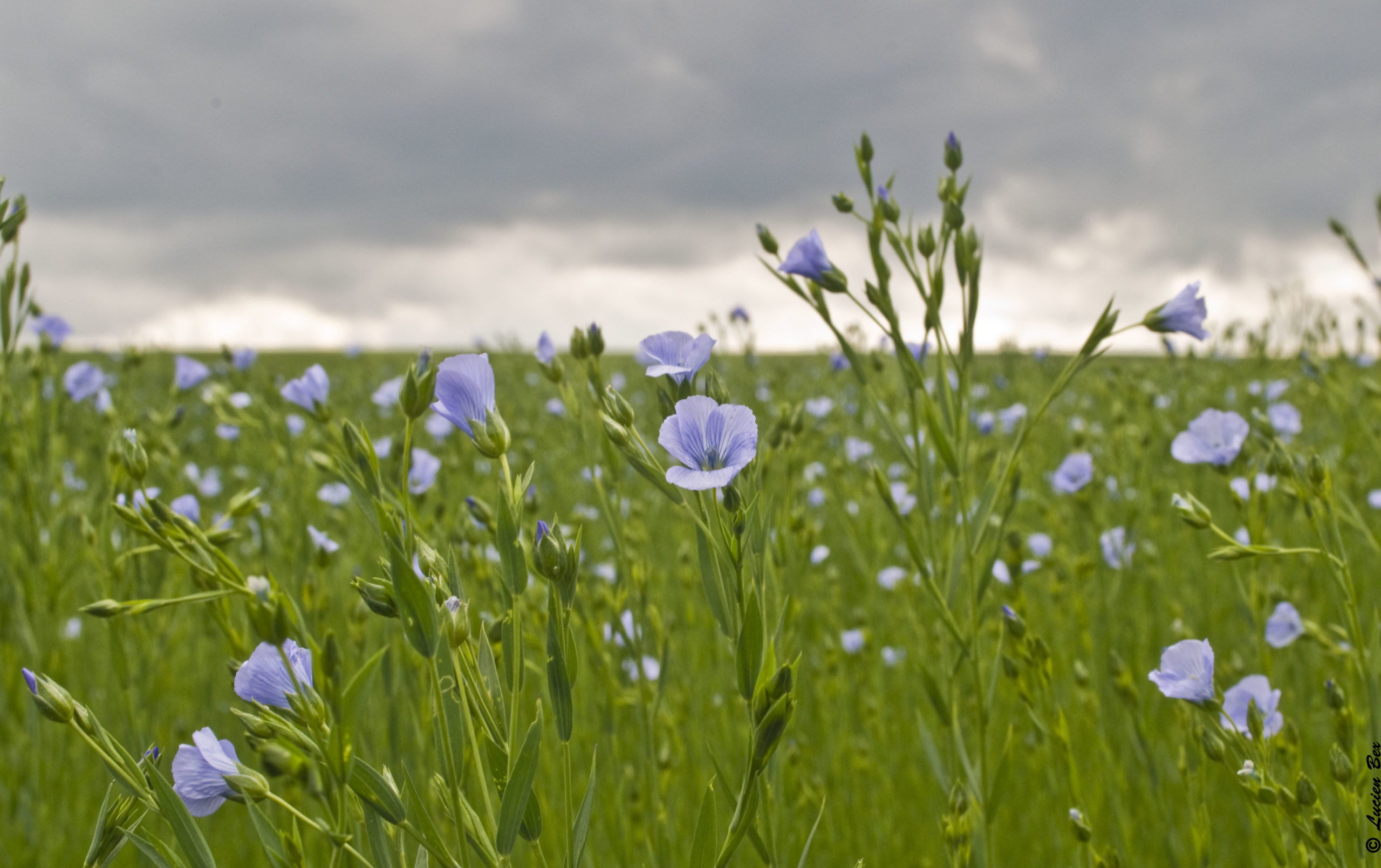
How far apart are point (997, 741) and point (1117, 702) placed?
0.42 metres

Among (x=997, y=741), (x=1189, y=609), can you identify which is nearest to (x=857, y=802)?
(x=997, y=741)

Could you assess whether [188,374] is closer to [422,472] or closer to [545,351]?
[422,472]

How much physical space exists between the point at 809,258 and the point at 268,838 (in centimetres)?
118

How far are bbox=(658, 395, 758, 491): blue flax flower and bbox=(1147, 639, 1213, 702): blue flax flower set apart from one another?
0.74 m

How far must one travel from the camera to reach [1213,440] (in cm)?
194

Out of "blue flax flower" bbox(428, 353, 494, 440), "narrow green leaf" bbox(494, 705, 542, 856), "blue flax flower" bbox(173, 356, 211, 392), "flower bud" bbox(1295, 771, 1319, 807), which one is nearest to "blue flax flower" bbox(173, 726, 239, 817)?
"narrow green leaf" bbox(494, 705, 542, 856)

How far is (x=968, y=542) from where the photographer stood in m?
1.38

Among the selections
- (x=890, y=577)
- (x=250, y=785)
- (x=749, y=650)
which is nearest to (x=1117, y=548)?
(x=890, y=577)

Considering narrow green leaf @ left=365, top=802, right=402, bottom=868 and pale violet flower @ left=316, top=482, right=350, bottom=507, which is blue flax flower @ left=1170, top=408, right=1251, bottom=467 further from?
pale violet flower @ left=316, top=482, right=350, bottom=507

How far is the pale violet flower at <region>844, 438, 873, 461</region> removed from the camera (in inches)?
173

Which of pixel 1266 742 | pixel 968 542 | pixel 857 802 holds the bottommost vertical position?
pixel 857 802

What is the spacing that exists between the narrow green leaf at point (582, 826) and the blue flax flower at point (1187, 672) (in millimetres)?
813

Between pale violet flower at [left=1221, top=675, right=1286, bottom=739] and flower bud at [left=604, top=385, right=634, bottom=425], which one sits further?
pale violet flower at [left=1221, top=675, right=1286, bottom=739]

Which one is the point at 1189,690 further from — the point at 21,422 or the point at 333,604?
the point at 21,422
